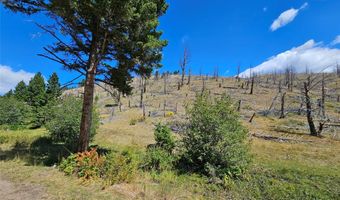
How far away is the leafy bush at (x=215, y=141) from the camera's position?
9531 millimetres

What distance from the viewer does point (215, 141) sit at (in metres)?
9.88

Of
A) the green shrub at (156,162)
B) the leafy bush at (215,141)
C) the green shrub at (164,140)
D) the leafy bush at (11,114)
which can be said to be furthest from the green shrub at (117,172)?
the leafy bush at (11,114)

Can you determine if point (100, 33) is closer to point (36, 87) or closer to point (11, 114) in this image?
point (11, 114)

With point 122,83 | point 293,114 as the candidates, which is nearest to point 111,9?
point 122,83

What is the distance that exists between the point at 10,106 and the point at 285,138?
3468cm

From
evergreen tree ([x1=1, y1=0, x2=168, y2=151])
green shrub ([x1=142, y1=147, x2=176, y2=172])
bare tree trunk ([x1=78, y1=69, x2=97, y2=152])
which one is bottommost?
green shrub ([x1=142, y1=147, x2=176, y2=172])

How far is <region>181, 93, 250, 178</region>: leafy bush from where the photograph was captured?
31.3ft

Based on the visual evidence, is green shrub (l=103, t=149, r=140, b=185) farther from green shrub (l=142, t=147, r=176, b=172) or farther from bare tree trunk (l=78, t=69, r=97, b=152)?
green shrub (l=142, t=147, r=176, b=172)

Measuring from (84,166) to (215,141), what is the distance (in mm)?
5058

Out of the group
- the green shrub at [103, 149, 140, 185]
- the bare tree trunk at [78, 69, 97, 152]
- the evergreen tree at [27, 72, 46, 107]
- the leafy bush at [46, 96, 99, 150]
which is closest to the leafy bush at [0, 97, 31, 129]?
the evergreen tree at [27, 72, 46, 107]

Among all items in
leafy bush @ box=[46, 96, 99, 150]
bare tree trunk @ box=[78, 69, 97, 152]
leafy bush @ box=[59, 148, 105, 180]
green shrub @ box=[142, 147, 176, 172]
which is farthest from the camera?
leafy bush @ box=[46, 96, 99, 150]

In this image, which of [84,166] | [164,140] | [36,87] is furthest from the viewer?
[36,87]

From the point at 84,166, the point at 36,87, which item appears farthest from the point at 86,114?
the point at 36,87

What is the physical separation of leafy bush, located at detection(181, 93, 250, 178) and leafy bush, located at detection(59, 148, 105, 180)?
13.2 ft
